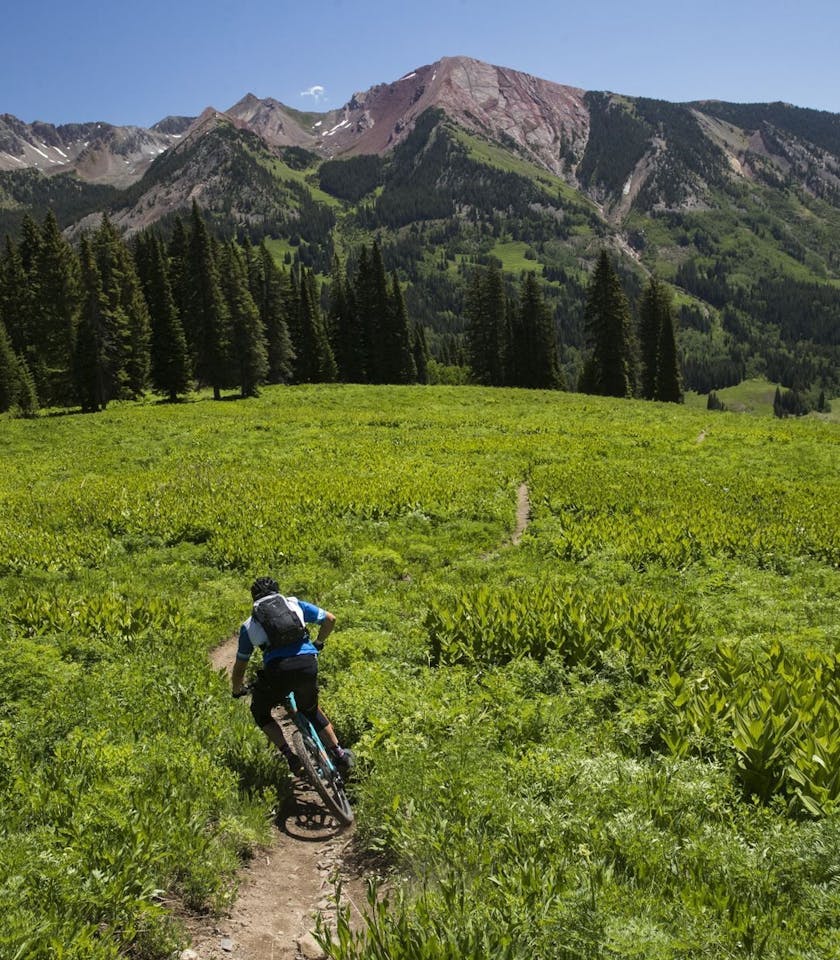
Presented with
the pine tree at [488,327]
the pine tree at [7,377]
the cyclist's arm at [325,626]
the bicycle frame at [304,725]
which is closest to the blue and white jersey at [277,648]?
the cyclist's arm at [325,626]

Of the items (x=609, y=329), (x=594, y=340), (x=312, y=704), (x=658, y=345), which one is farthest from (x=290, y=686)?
(x=658, y=345)

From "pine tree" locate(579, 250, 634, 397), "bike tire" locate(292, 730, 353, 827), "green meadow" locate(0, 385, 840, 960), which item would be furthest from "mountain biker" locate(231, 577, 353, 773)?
"pine tree" locate(579, 250, 634, 397)

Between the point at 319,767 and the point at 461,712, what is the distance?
6.13 feet

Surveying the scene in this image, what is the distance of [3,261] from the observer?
65688 mm

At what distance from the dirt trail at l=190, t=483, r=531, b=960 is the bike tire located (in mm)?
244

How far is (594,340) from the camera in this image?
66.6 metres

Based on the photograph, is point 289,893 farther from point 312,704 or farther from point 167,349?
point 167,349

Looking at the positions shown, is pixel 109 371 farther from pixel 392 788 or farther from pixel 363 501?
pixel 392 788

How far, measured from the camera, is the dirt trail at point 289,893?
5023 millimetres

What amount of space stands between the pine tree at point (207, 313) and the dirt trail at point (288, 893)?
51.8 meters

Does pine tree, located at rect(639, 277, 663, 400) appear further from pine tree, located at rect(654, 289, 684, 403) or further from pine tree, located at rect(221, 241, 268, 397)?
pine tree, located at rect(221, 241, 268, 397)

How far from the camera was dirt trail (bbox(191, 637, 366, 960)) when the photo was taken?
5.02 meters

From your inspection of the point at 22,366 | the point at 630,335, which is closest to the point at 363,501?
the point at 22,366

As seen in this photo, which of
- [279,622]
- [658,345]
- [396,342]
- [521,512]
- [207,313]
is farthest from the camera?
[396,342]
